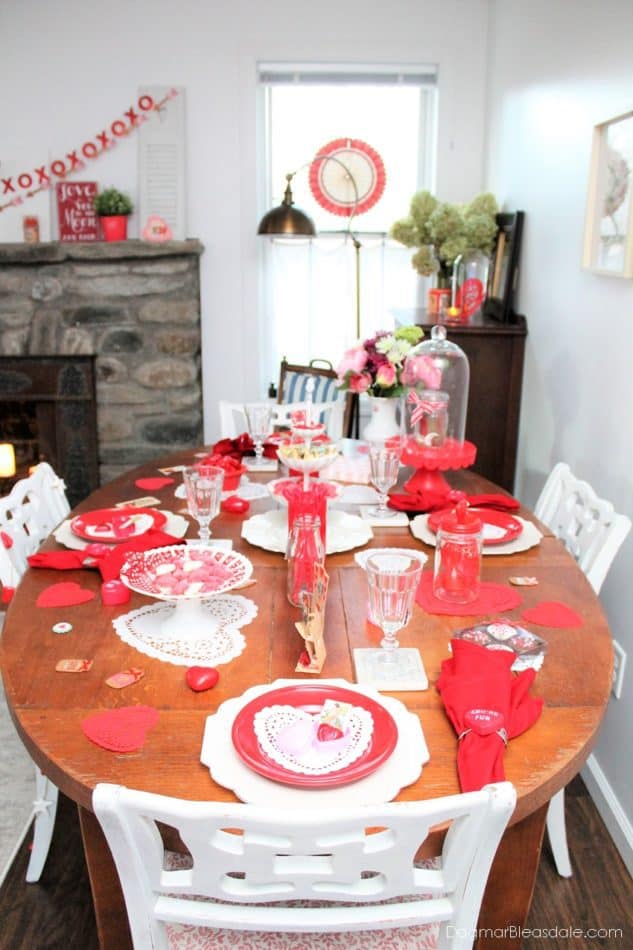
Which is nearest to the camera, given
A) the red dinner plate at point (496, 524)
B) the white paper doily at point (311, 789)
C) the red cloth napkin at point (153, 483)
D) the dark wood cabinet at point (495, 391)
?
the white paper doily at point (311, 789)

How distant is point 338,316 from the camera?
443cm

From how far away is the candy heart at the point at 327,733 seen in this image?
4.08 feet

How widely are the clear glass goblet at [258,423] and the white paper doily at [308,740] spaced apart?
1.43 metres

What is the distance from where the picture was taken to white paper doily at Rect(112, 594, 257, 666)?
4.99 ft

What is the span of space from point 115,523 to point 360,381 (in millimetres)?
768

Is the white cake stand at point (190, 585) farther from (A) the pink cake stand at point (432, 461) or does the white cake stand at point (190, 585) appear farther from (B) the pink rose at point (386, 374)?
(B) the pink rose at point (386, 374)

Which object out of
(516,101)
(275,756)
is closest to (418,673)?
(275,756)

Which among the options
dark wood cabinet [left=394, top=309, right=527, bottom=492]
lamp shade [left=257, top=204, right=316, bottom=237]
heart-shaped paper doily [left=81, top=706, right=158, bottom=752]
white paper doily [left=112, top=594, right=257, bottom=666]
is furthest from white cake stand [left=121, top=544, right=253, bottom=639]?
lamp shade [left=257, top=204, right=316, bottom=237]

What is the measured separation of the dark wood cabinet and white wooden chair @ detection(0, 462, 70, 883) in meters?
1.68

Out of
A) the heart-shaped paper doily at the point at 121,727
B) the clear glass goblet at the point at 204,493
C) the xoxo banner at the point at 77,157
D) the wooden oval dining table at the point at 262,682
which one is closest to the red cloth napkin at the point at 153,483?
the clear glass goblet at the point at 204,493

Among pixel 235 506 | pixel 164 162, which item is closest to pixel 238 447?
pixel 235 506

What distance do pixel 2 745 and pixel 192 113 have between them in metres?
2.91

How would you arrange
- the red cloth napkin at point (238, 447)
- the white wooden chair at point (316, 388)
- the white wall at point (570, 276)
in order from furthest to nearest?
the white wooden chair at point (316, 388), the red cloth napkin at point (238, 447), the white wall at point (570, 276)

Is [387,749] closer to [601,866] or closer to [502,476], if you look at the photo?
[601,866]
